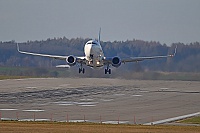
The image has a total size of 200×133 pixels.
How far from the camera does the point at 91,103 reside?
69250 millimetres

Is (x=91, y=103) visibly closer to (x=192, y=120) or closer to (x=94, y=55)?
(x=192, y=120)

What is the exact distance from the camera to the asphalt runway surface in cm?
5497

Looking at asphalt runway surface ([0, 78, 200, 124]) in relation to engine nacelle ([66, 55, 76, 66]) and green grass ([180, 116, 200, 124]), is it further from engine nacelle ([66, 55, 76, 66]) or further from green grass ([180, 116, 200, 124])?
engine nacelle ([66, 55, 76, 66])

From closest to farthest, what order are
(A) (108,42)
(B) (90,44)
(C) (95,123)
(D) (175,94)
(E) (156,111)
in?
(C) (95,123) < (E) (156,111) < (D) (175,94) < (B) (90,44) < (A) (108,42)

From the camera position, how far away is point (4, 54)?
5699 inches

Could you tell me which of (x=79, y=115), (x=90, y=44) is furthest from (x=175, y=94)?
(x=79, y=115)

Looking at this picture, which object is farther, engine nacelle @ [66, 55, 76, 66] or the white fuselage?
engine nacelle @ [66, 55, 76, 66]

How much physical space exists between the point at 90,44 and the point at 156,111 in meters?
30.9

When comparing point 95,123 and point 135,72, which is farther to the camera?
point 135,72

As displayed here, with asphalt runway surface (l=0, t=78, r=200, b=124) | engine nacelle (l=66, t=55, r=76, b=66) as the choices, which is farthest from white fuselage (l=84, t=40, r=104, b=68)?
asphalt runway surface (l=0, t=78, r=200, b=124)

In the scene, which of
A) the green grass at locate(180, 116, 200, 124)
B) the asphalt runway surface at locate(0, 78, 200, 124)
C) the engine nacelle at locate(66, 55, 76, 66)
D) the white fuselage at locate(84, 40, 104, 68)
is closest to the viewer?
the green grass at locate(180, 116, 200, 124)

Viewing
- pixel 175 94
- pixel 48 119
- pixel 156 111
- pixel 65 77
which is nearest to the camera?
pixel 48 119

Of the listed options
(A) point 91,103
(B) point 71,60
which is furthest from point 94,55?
(A) point 91,103

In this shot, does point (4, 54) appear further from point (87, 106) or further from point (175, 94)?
point (87, 106)
